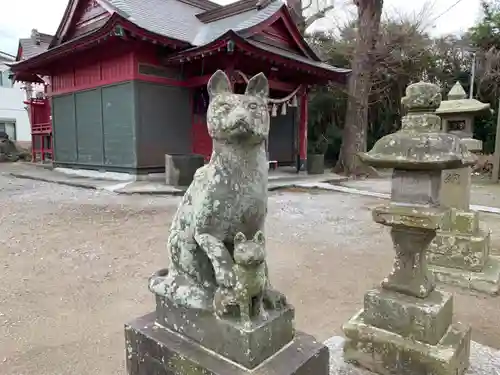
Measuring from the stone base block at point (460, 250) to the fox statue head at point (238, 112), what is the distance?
312 cm

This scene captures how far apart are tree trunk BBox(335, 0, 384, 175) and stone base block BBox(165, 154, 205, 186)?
5.92 metres

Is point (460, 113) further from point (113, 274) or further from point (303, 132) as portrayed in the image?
point (303, 132)

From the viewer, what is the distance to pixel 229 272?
147cm

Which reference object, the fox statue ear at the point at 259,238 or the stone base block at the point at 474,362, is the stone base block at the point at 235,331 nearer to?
the fox statue ear at the point at 259,238

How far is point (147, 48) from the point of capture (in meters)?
9.66

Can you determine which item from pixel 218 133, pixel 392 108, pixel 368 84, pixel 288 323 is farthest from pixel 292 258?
pixel 392 108

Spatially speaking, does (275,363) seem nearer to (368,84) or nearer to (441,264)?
(441,264)

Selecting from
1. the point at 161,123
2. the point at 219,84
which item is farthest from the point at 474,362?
the point at 161,123

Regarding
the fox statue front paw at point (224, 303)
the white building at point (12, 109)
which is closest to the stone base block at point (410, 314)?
the fox statue front paw at point (224, 303)

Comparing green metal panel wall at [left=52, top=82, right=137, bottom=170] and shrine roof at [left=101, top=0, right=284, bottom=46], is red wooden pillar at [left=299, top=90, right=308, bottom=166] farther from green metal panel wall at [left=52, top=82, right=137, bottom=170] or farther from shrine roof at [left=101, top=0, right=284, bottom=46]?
green metal panel wall at [left=52, top=82, right=137, bottom=170]

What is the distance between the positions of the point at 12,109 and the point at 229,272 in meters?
30.6

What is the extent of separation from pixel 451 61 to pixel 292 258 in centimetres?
1576

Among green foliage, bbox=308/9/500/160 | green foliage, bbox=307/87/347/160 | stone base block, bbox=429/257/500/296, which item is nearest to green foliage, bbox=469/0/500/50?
green foliage, bbox=308/9/500/160

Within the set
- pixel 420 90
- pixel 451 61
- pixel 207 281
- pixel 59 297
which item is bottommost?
pixel 59 297
